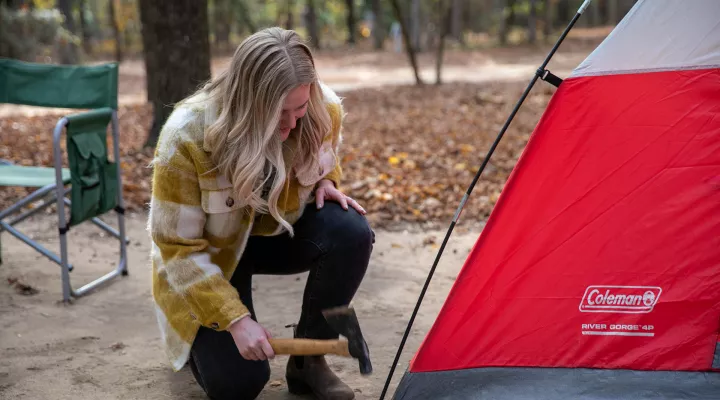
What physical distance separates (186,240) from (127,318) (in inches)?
55.2

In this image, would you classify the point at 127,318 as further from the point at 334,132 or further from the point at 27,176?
the point at 334,132

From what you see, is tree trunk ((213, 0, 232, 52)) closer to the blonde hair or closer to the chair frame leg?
the chair frame leg

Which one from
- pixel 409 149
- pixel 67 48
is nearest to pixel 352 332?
pixel 409 149

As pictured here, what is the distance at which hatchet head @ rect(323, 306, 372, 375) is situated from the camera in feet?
7.41

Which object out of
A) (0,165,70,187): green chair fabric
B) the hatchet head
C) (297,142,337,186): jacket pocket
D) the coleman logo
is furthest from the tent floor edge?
(0,165,70,187): green chair fabric

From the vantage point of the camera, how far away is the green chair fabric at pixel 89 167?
12.2 ft

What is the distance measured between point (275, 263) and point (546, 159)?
95 centimetres

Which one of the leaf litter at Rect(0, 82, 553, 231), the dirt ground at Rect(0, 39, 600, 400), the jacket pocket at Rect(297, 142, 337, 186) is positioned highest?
the jacket pocket at Rect(297, 142, 337, 186)

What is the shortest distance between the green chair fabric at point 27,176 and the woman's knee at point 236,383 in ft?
5.88

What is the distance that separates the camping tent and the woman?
0.41m

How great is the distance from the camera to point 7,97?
443cm

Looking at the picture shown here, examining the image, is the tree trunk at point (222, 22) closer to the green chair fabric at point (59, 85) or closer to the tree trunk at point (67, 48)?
the tree trunk at point (67, 48)

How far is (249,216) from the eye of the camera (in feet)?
8.37

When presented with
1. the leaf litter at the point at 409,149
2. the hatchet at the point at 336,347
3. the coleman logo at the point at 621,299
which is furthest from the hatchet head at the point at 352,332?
the leaf litter at the point at 409,149
